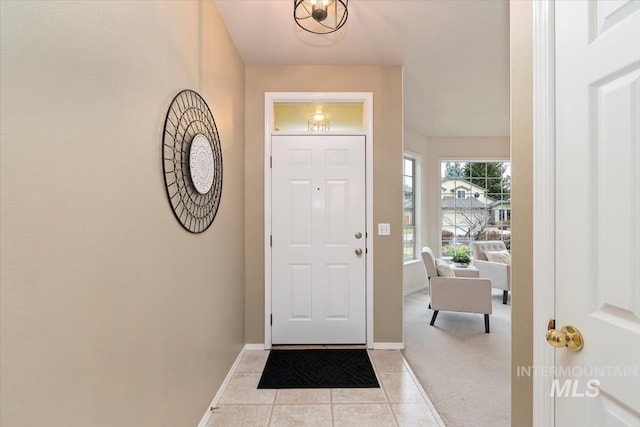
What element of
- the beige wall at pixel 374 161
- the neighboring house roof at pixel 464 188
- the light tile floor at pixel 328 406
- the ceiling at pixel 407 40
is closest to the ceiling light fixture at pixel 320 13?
the ceiling at pixel 407 40

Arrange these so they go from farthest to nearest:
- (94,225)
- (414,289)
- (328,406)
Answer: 1. (414,289)
2. (328,406)
3. (94,225)

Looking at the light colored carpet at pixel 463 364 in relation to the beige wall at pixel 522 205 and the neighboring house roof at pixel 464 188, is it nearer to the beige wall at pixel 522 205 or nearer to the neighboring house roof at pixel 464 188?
the beige wall at pixel 522 205

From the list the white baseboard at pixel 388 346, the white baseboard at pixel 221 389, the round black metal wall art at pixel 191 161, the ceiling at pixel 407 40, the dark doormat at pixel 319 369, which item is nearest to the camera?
the round black metal wall art at pixel 191 161

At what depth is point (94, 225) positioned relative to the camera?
915mm

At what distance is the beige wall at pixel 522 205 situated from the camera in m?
0.98

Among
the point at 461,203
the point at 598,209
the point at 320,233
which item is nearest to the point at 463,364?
the point at 320,233

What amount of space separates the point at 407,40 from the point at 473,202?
3873 millimetres

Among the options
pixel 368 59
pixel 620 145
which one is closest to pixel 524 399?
pixel 620 145

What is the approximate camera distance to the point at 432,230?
5320 millimetres

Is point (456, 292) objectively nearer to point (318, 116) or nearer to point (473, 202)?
point (318, 116)

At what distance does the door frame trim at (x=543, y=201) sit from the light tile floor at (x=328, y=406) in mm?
1094

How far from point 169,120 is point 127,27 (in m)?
0.39

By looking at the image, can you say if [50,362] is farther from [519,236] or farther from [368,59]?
[368,59]

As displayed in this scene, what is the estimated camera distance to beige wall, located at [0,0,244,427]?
0.69 m
